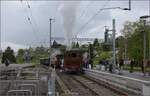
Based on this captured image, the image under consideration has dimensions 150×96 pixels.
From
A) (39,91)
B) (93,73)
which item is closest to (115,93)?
(39,91)

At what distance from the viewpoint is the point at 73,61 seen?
6022 centimetres

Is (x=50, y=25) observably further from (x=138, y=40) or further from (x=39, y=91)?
(x=39, y=91)

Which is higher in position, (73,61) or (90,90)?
(73,61)

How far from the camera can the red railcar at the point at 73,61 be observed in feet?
197

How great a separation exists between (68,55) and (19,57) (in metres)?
134

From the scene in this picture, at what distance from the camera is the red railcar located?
60094mm

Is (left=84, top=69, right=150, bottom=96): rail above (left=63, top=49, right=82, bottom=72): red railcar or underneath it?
underneath

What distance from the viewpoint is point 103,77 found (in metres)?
41.9

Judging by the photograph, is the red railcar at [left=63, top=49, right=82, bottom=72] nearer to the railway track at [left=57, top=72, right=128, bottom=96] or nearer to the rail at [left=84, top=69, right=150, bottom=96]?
the rail at [left=84, top=69, right=150, bottom=96]

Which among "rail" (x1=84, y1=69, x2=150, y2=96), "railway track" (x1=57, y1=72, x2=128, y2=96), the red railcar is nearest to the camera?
"rail" (x1=84, y1=69, x2=150, y2=96)

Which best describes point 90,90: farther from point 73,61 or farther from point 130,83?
point 73,61

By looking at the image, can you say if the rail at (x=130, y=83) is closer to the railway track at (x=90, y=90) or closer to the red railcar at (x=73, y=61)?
the railway track at (x=90, y=90)

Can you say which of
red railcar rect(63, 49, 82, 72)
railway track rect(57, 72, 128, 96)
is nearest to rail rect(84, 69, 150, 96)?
railway track rect(57, 72, 128, 96)

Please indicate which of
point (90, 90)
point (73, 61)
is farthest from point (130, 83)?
point (73, 61)
